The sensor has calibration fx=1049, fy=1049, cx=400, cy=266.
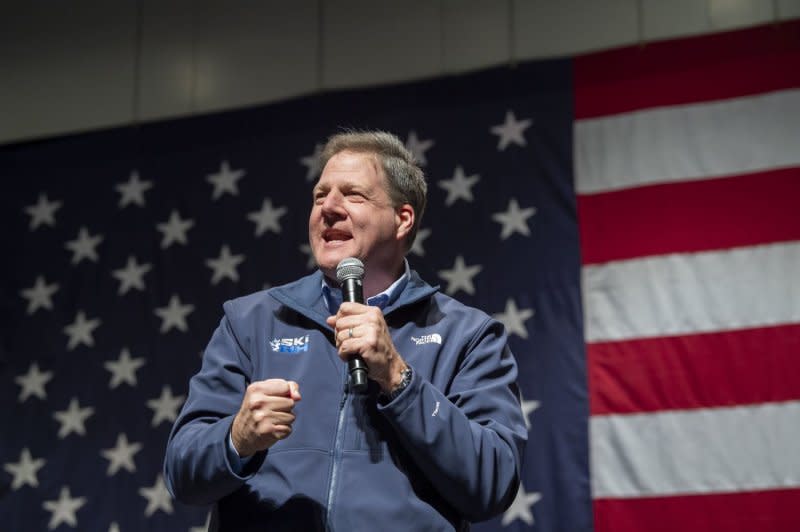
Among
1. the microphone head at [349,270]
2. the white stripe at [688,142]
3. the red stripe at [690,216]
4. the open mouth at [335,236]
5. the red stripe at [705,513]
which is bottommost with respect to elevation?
the red stripe at [705,513]

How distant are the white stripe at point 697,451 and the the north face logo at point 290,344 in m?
2.28

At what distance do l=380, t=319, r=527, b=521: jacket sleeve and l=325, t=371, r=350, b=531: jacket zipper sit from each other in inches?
4.9

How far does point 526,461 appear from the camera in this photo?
4.14m

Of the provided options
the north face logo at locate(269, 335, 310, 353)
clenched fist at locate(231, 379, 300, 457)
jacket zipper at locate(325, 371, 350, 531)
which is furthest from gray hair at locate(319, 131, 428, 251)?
clenched fist at locate(231, 379, 300, 457)

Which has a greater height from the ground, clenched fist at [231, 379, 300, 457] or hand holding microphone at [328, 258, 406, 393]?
hand holding microphone at [328, 258, 406, 393]

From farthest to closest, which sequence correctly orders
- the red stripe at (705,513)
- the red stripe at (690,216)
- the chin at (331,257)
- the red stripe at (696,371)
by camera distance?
1. the red stripe at (690,216)
2. the red stripe at (696,371)
3. the red stripe at (705,513)
4. the chin at (331,257)

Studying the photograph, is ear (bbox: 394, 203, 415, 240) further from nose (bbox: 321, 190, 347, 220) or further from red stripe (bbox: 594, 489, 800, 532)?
red stripe (bbox: 594, 489, 800, 532)

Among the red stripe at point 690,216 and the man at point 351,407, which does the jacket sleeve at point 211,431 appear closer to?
the man at point 351,407

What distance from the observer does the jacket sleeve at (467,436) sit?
5.94 ft

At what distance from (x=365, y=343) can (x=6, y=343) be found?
3.83 metres

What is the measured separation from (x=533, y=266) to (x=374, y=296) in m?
2.24

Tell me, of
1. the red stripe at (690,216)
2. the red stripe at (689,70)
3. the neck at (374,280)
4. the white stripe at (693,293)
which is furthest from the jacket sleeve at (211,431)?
the red stripe at (689,70)

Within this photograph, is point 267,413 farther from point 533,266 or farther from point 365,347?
point 533,266

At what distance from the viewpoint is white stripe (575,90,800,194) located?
4.22 m
